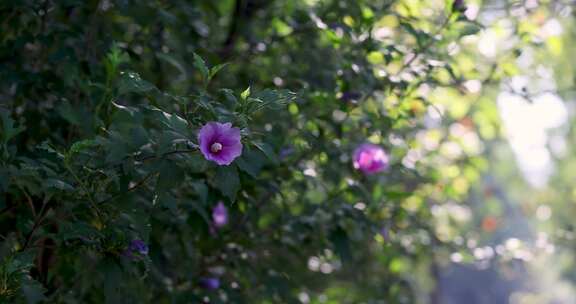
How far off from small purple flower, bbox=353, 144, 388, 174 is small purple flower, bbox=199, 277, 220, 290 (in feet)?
2.00

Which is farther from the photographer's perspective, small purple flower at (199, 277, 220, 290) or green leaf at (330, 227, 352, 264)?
small purple flower at (199, 277, 220, 290)

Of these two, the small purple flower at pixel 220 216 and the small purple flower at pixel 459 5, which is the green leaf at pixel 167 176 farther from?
the small purple flower at pixel 459 5

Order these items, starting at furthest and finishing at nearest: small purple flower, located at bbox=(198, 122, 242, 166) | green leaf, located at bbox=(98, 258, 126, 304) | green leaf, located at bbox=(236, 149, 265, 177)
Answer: green leaf, located at bbox=(98, 258, 126, 304) < green leaf, located at bbox=(236, 149, 265, 177) < small purple flower, located at bbox=(198, 122, 242, 166)

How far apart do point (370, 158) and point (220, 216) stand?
21.9 inches

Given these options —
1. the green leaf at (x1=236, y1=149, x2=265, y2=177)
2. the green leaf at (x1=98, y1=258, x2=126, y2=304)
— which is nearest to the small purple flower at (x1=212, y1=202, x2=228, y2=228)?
the green leaf at (x1=98, y1=258, x2=126, y2=304)

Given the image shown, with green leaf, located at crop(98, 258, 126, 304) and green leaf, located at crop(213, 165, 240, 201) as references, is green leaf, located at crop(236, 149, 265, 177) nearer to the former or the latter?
green leaf, located at crop(213, 165, 240, 201)

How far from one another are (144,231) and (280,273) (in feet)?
3.59

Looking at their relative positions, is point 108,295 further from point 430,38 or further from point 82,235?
point 430,38

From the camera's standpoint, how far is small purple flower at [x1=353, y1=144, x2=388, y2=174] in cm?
258

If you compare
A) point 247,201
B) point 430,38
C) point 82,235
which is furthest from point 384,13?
point 82,235

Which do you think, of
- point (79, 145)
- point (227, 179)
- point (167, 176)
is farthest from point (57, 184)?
point (227, 179)

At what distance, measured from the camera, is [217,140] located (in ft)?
5.01

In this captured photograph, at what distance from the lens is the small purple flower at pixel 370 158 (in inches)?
102

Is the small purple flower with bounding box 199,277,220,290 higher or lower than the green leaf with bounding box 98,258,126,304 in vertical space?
lower
